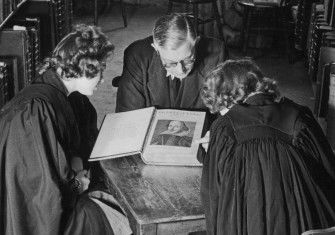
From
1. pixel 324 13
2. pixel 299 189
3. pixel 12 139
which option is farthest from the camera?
pixel 324 13

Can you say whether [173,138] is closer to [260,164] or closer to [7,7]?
[260,164]

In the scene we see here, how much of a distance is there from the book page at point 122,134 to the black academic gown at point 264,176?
0.45 m

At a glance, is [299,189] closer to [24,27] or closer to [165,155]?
[165,155]

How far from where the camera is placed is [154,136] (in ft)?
9.27

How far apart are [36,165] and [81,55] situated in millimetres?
528

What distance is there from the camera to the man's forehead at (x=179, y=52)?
3180 mm

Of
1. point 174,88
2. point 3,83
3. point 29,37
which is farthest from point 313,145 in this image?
point 29,37

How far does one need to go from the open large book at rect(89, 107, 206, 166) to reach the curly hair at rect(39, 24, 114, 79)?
30 cm

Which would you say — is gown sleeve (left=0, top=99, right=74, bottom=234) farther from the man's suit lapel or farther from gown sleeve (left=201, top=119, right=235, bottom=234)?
the man's suit lapel

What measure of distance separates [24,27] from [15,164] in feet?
7.08

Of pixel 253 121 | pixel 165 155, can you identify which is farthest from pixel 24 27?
pixel 253 121

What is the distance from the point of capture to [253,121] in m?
2.39

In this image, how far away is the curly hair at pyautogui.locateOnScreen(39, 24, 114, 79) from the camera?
276 cm

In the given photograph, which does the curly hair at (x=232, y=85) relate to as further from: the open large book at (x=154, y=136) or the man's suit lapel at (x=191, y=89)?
the man's suit lapel at (x=191, y=89)
